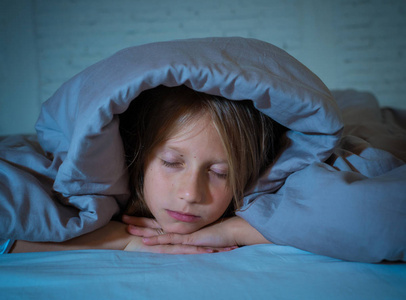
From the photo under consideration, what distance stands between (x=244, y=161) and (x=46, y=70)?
1237mm

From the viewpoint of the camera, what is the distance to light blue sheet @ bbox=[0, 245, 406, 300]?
0.49m

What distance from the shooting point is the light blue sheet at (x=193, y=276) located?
19.1 inches

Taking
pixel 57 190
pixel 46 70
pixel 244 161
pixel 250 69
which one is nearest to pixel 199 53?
pixel 250 69

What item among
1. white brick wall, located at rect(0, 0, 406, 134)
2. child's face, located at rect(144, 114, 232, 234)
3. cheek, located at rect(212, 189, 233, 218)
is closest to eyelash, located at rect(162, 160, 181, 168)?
child's face, located at rect(144, 114, 232, 234)

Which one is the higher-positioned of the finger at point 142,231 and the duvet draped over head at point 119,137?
the duvet draped over head at point 119,137

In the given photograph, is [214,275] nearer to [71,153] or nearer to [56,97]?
[71,153]

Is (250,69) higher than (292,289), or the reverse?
(250,69)

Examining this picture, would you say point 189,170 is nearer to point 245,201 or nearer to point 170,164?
point 170,164

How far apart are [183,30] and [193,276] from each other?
1.28 meters

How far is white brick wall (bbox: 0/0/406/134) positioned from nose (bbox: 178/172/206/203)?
1.05m

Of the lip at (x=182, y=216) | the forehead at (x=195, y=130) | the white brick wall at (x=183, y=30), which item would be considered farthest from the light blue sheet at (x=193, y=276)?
the white brick wall at (x=183, y=30)

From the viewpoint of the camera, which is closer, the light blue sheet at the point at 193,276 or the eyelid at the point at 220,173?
the light blue sheet at the point at 193,276

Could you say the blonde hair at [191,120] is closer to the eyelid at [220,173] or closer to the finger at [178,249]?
the eyelid at [220,173]

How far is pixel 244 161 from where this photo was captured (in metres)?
0.77
